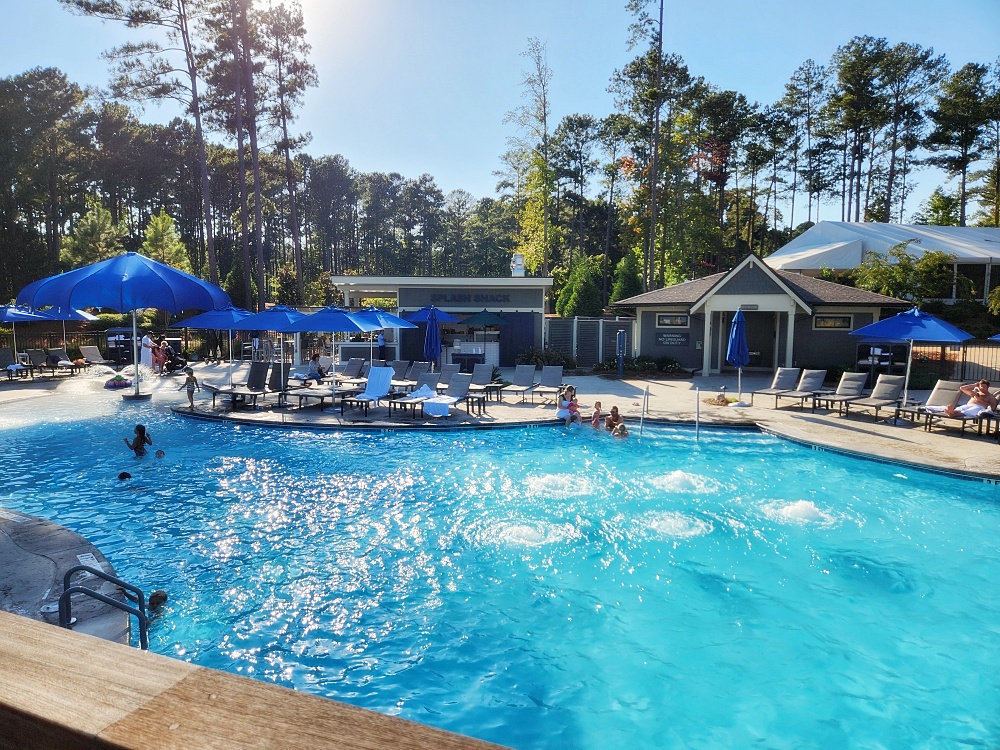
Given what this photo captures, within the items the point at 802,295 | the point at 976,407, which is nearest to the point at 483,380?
the point at 976,407

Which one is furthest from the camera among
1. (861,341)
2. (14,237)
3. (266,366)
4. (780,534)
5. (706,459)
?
(14,237)

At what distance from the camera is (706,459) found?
11969mm

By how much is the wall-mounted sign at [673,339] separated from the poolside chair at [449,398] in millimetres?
11530

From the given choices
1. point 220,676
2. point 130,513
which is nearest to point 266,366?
point 130,513

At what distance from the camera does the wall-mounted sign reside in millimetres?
24141

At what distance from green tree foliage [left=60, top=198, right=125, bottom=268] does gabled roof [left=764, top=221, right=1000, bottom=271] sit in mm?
40593

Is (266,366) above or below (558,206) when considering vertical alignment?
below

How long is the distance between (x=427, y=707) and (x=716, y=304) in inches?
796

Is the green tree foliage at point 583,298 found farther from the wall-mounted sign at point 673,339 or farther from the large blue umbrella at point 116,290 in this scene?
the large blue umbrella at point 116,290

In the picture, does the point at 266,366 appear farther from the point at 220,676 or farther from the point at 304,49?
the point at 304,49

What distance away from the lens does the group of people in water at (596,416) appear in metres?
13.2

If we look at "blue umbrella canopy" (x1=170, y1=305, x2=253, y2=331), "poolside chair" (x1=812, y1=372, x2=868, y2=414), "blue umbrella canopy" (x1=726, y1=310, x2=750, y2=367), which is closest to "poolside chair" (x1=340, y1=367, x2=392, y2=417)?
"blue umbrella canopy" (x1=170, y1=305, x2=253, y2=331)

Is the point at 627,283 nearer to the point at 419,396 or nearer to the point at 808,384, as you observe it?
the point at 808,384

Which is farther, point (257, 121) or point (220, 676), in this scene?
point (257, 121)
